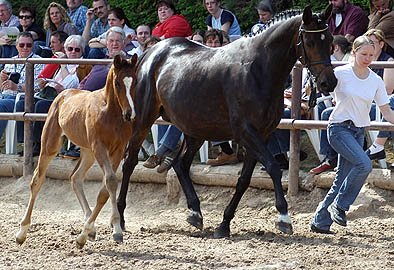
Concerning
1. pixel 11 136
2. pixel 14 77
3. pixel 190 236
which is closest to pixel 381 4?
pixel 190 236

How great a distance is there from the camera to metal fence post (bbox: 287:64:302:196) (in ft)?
29.4

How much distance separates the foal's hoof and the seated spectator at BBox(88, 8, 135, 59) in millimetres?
3513

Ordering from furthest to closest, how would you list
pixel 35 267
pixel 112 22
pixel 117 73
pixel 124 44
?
pixel 112 22 < pixel 124 44 < pixel 117 73 < pixel 35 267

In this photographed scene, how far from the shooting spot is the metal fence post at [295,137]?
29.4 feet

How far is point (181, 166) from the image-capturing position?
28.9ft

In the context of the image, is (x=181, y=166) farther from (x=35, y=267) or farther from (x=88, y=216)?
(x=35, y=267)

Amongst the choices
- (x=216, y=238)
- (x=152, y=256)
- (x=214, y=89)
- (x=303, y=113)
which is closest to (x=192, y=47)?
(x=214, y=89)

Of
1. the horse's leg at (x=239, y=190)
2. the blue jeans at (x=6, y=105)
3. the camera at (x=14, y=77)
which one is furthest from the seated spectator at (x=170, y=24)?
the horse's leg at (x=239, y=190)

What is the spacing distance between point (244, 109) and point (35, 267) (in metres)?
2.43

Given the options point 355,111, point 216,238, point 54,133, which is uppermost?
point 355,111

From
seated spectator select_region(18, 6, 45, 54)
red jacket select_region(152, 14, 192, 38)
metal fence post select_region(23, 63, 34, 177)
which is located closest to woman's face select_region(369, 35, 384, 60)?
red jacket select_region(152, 14, 192, 38)

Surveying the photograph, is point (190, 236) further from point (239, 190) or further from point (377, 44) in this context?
point (377, 44)

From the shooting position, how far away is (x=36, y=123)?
10.9 metres

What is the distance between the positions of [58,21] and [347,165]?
6.23m
